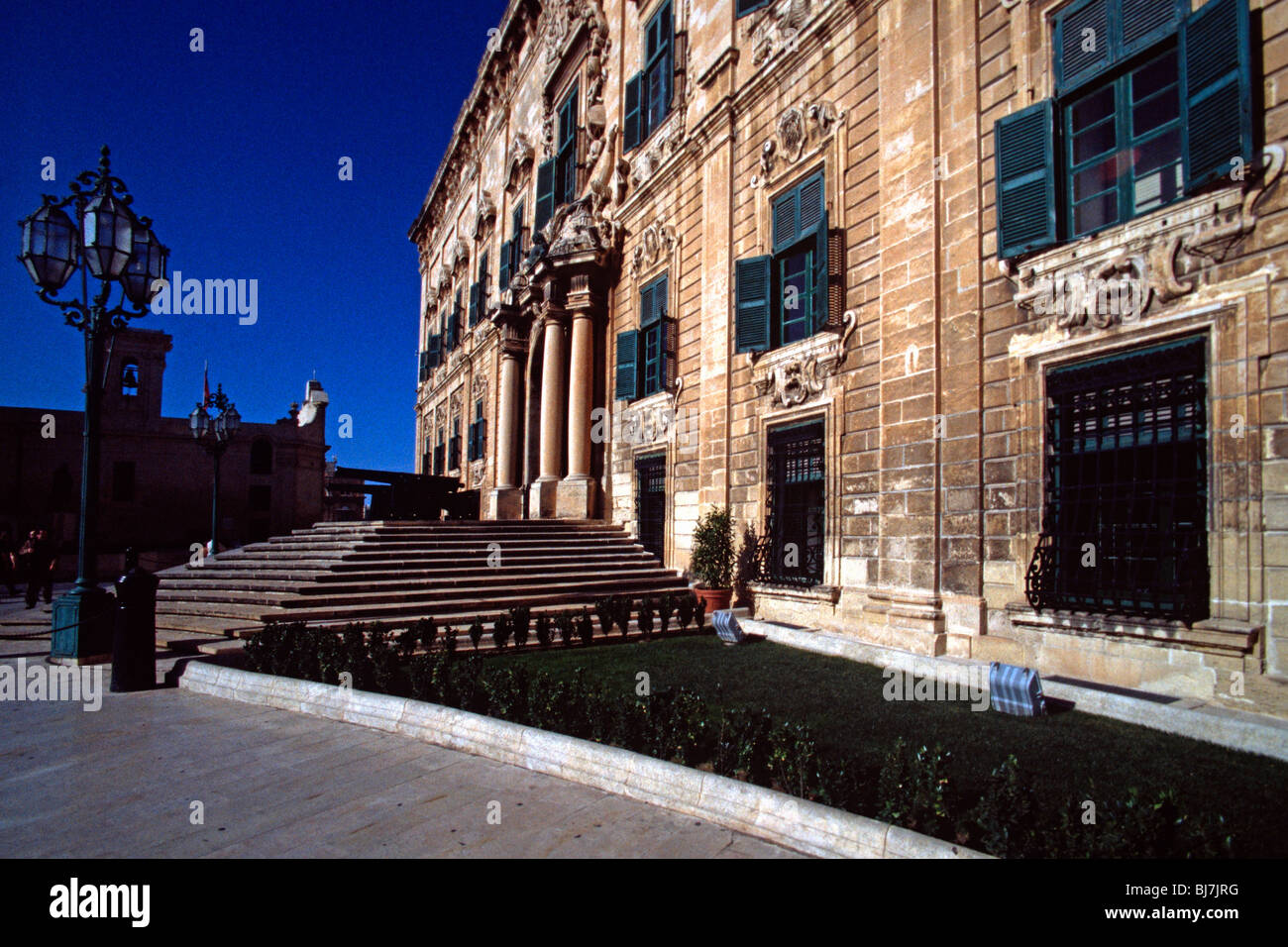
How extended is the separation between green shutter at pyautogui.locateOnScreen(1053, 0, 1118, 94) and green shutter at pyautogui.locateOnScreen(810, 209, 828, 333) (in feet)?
11.3

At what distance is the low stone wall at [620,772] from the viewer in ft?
10.6

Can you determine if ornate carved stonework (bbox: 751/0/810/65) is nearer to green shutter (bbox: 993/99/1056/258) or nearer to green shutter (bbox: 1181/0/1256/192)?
green shutter (bbox: 993/99/1056/258)

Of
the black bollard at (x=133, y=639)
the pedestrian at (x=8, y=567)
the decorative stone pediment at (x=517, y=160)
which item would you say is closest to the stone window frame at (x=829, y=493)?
the black bollard at (x=133, y=639)

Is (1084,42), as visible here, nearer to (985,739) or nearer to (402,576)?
(985,739)

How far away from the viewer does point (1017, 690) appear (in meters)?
5.74

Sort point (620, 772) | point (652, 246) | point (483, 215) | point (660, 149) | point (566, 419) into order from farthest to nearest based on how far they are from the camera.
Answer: point (483, 215)
point (566, 419)
point (652, 246)
point (660, 149)
point (620, 772)

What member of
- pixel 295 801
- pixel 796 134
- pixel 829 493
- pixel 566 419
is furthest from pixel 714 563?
pixel 566 419

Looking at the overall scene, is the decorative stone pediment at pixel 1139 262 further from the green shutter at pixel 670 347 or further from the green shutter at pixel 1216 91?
the green shutter at pixel 670 347

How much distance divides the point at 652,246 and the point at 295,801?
14039mm

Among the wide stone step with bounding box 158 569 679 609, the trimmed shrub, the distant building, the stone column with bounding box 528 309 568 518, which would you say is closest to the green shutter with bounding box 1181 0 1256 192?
the trimmed shrub

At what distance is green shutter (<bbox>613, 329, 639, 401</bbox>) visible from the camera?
15548 millimetres
